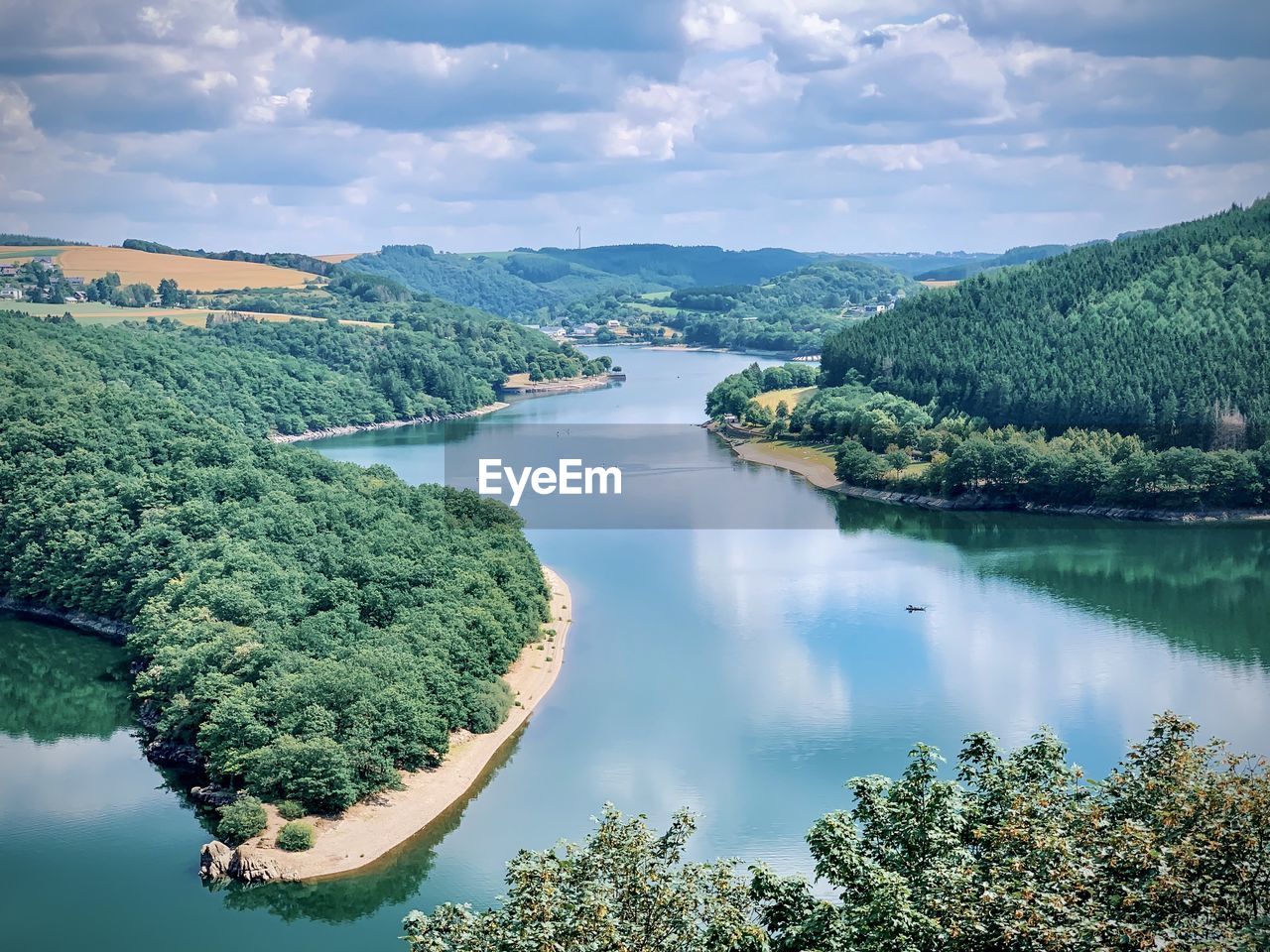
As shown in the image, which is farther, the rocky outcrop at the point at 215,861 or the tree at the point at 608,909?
the rocky outcrop at the point at 215,861

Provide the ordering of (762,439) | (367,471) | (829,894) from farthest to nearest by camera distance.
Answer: (762,439) < (367,471) < (829,894)

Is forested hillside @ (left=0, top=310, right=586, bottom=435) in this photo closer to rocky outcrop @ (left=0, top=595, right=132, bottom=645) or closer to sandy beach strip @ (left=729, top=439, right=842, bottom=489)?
rocky outcrop @ (left=0, top=595, right=132, bottom=645)

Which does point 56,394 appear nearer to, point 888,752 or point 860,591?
point 860,591

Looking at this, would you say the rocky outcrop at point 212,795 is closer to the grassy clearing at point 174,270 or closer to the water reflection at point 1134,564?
the water reflection at point 1134,564

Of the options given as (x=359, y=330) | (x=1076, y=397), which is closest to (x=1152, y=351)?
(x=1076, y=397)

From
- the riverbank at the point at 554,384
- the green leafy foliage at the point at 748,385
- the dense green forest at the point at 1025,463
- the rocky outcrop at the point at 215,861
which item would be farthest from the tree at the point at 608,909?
the riverbank at the point at 554,384

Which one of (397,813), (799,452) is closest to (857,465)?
(799,452)
